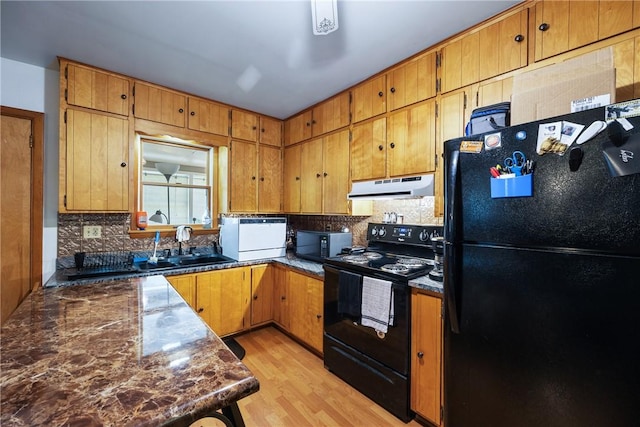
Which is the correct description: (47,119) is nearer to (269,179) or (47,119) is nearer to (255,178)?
(255,178)

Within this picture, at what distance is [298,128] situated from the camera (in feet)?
10.8

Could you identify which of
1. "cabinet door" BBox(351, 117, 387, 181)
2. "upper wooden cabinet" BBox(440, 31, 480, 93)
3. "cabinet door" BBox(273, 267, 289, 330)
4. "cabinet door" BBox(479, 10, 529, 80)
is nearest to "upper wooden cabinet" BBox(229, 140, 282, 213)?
"cabinet door" BBox(273, 267, 289, 330)

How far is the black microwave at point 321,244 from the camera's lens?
2631 millimetres

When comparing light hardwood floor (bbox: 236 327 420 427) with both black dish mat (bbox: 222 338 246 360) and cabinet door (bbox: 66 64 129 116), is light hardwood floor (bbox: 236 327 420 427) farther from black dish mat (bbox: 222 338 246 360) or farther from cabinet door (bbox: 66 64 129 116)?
cabinet door (bbox: 66 64 129 116)

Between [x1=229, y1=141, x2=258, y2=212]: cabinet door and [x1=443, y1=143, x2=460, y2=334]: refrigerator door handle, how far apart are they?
2458 millimetres

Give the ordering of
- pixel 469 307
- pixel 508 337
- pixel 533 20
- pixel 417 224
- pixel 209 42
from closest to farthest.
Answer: pixel 508 337 < pixel 469 307 < pixel 533 20 < pixel 209 42 < pixel 417 224

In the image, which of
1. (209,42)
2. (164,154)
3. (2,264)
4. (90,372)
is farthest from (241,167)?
(90,372)

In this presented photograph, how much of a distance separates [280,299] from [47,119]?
2.69 meters

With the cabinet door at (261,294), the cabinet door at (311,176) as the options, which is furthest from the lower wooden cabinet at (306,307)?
the cabinet door at (311,176)

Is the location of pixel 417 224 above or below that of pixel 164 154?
below

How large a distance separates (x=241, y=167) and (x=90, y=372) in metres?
2.61

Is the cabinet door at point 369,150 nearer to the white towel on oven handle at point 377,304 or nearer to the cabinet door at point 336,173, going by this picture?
the cabinet door at point 336,173

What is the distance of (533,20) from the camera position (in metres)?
1.53

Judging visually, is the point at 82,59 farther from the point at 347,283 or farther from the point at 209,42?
the point at 347,283
